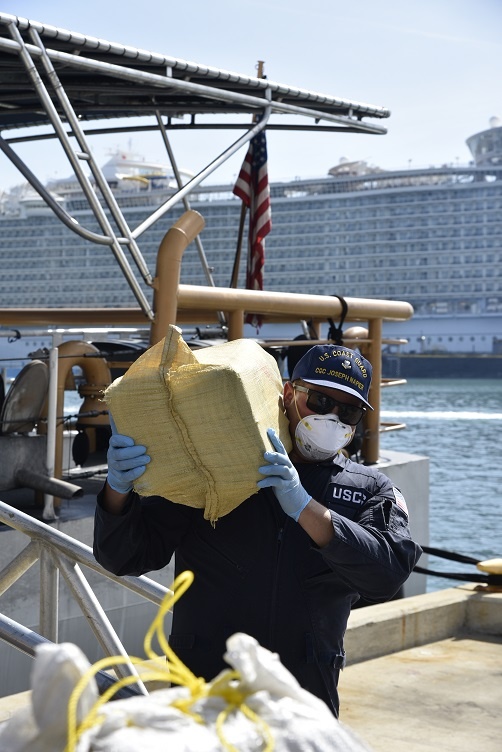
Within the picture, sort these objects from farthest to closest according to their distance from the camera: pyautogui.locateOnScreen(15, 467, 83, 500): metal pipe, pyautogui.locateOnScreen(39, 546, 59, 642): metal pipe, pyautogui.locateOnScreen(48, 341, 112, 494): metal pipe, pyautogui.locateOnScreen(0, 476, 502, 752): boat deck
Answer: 1. pyautogui.locateOnScreen(48, 341, 112, 494): metal pipe
2. pyautogui.locateOnScreen(15, 467, 83, 500): metal pipe
3. pyautogui.locateOnScreen(0, 476, 502, 752): boat deck
4. pyautogui.locateOnScreen(39, 546, 59, 642): metal pipe

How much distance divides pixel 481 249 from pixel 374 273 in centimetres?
787

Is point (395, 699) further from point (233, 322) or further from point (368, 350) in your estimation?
point (368, 350)

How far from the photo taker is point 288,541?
2131 mm

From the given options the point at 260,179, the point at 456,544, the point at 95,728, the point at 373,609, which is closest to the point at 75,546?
the point at 95,728

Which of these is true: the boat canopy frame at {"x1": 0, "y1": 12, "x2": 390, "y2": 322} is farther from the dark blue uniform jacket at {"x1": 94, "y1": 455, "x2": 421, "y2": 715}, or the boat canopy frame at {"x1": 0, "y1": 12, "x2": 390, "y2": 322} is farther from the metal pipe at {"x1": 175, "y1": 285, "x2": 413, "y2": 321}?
the dark blue uniform jacket at {"x1": 94, "y1": 455, "x2": 421, "y2": 715}

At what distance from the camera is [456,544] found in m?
15.9

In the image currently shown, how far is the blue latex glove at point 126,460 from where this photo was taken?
205 centimetres

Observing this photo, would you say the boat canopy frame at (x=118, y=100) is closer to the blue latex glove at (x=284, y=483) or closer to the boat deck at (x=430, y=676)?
the boat deck at (x=430, y=676)

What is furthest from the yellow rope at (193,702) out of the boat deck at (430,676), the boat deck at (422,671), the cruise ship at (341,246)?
the cruise ship at (341,246)

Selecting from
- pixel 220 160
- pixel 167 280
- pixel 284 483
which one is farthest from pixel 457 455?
pixel 284 483

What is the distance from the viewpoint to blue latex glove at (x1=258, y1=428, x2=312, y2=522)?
1990 millimetres

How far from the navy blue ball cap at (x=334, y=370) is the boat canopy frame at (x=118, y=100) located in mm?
3878

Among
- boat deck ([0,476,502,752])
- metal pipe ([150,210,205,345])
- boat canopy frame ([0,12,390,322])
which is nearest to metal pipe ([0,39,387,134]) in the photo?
boat canopy frame ([0,12,390,322])

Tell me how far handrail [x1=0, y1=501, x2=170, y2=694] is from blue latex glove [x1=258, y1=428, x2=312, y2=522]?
22.4 inches
